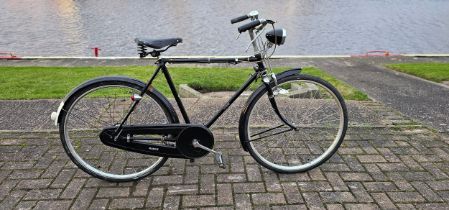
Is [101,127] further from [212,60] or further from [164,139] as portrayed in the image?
[212,60]

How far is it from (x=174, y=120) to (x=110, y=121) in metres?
0.79

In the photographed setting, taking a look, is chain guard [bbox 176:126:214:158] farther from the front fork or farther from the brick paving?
→ the front fork

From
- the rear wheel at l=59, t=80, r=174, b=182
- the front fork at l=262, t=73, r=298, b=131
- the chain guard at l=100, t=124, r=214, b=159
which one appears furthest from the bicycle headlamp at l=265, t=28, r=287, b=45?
the rear wheel at l=59, t=80, r=174, b=182

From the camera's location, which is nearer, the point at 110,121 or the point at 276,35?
the point at 276,35

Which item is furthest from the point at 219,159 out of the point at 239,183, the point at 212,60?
the point at 212,60

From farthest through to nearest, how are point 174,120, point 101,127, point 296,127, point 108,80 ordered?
point 101,127 → point 296,127 → point 174,120 → point 108,80

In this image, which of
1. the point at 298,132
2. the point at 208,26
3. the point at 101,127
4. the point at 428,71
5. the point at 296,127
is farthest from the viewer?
the point at 208,26

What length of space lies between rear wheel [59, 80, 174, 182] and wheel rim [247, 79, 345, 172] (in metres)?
0.89

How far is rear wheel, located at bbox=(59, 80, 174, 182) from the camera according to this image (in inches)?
133

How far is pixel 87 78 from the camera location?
8188 millimetres

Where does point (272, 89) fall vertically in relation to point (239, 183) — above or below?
above

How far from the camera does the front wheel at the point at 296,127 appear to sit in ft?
11.7

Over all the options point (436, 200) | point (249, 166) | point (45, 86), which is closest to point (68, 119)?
point (249, 166)

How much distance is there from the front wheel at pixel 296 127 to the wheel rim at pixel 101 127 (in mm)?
861
